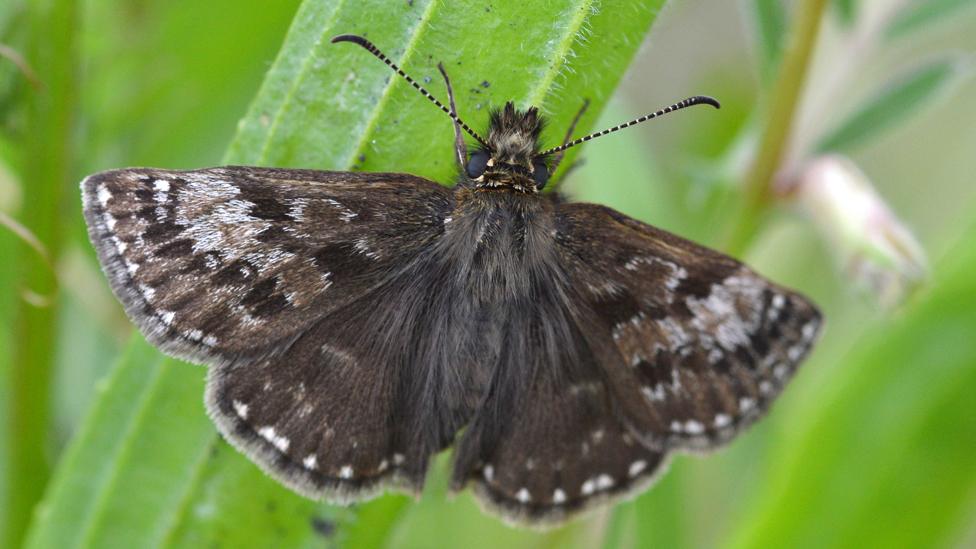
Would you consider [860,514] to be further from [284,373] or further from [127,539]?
[127,539]

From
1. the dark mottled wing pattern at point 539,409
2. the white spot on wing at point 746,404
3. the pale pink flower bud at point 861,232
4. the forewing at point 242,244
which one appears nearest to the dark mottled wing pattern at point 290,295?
the forewing at point 242,244

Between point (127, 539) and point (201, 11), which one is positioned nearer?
point (127, 539)

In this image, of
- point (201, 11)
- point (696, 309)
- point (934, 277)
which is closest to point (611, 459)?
point (696, 309)

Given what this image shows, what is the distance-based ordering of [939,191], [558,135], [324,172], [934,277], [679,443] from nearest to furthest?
[324,172], [558,135], [679,443], [934,277], [939,191]

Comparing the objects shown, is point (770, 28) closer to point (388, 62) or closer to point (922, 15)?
point (922, 15)

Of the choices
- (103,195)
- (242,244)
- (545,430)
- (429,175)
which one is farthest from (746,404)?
(103,195)
